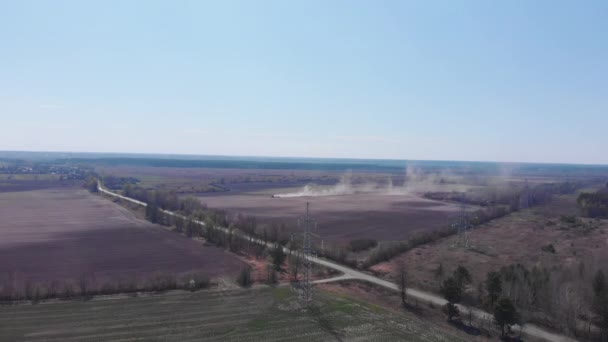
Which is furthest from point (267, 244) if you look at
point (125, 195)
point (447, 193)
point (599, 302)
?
point (447, 193)

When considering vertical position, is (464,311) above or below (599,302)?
below

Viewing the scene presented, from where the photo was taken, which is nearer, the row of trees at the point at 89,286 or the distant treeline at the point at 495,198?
the row of trees at the point at 89,286

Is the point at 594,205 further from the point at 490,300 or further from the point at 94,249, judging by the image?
the point at 94,249

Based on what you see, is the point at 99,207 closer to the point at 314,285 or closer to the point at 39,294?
the point at 39,294

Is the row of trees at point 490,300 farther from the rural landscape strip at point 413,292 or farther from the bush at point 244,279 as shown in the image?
the bush at point 244,279

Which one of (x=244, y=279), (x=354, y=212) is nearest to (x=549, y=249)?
(x=354, y=212)

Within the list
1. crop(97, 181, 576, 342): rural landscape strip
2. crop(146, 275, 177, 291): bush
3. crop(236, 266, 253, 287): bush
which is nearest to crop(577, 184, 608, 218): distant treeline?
crop(97, 181, 576, 342): rural landscape strip

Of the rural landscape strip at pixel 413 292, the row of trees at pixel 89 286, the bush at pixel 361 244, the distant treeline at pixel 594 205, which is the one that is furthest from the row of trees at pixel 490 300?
the distant treeline at pixel 594 205
